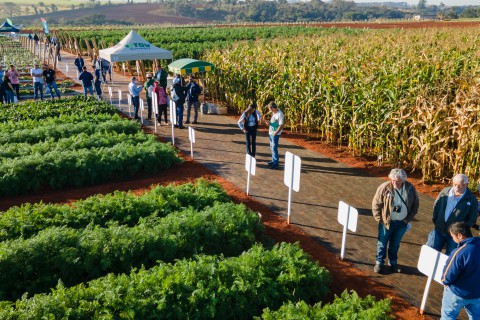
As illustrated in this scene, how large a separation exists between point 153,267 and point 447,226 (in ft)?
14.8

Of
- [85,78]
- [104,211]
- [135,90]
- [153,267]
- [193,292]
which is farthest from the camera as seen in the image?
[85,78]

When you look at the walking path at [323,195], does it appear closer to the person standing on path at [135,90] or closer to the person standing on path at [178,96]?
the person standing on path at [178,96]

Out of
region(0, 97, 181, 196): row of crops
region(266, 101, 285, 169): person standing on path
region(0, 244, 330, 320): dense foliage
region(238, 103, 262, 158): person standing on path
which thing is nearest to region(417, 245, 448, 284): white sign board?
region(0, 244, 330, 320): dense foliage

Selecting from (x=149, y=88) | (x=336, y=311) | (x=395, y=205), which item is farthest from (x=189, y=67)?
(x=336, y=311)

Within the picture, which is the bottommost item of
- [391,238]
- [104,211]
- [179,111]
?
[104,211]

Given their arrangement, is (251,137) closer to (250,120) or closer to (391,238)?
(250,120)

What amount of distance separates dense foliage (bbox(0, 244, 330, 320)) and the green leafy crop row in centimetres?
64

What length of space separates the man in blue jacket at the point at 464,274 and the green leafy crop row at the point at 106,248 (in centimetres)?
329

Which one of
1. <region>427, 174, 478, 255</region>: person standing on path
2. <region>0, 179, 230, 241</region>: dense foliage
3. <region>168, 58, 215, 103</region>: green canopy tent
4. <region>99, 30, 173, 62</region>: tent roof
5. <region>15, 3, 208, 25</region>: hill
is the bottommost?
<region>0, 179, 230, 241</region>: dense foliage

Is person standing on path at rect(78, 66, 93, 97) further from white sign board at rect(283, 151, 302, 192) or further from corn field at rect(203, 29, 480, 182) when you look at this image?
white sign board at rect(283, 151, 302, 192)

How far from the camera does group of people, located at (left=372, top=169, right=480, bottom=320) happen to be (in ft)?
16.2

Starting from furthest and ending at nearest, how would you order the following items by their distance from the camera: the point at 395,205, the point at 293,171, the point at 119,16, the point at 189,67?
the point at 119,16 → the point at 189,67 → the point at 293,171 → the point at 395,205

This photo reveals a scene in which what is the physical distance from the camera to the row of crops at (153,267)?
5.21m

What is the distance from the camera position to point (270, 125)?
1172cm
